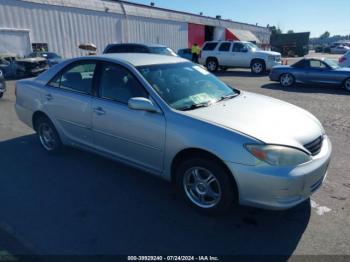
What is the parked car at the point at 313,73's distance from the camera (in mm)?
11352

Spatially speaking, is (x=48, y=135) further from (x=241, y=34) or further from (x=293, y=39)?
(x=293, y=39)

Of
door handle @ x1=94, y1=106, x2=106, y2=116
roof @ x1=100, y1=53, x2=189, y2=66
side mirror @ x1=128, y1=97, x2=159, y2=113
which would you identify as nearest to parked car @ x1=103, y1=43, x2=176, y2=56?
roof @ x1=100, y1=53, x2=189, y2=66

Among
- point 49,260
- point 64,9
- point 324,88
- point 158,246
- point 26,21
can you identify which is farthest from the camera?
point 64,9

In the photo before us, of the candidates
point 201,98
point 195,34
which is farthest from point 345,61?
point 195,34

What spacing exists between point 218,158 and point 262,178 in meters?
0.46

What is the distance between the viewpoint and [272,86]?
511 inches

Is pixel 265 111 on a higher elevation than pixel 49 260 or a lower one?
higher

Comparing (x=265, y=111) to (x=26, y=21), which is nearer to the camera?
(x=265, y=111)

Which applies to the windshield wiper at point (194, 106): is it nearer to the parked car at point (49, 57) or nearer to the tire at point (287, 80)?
the tire at point (287, 80)

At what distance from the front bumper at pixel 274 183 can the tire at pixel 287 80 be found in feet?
34.8

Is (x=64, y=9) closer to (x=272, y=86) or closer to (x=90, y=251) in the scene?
(x=272, y=86)

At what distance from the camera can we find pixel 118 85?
3865mm

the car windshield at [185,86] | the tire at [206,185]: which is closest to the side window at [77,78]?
the car windshield at [185,86]

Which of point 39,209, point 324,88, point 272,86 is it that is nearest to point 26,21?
point 272,86
